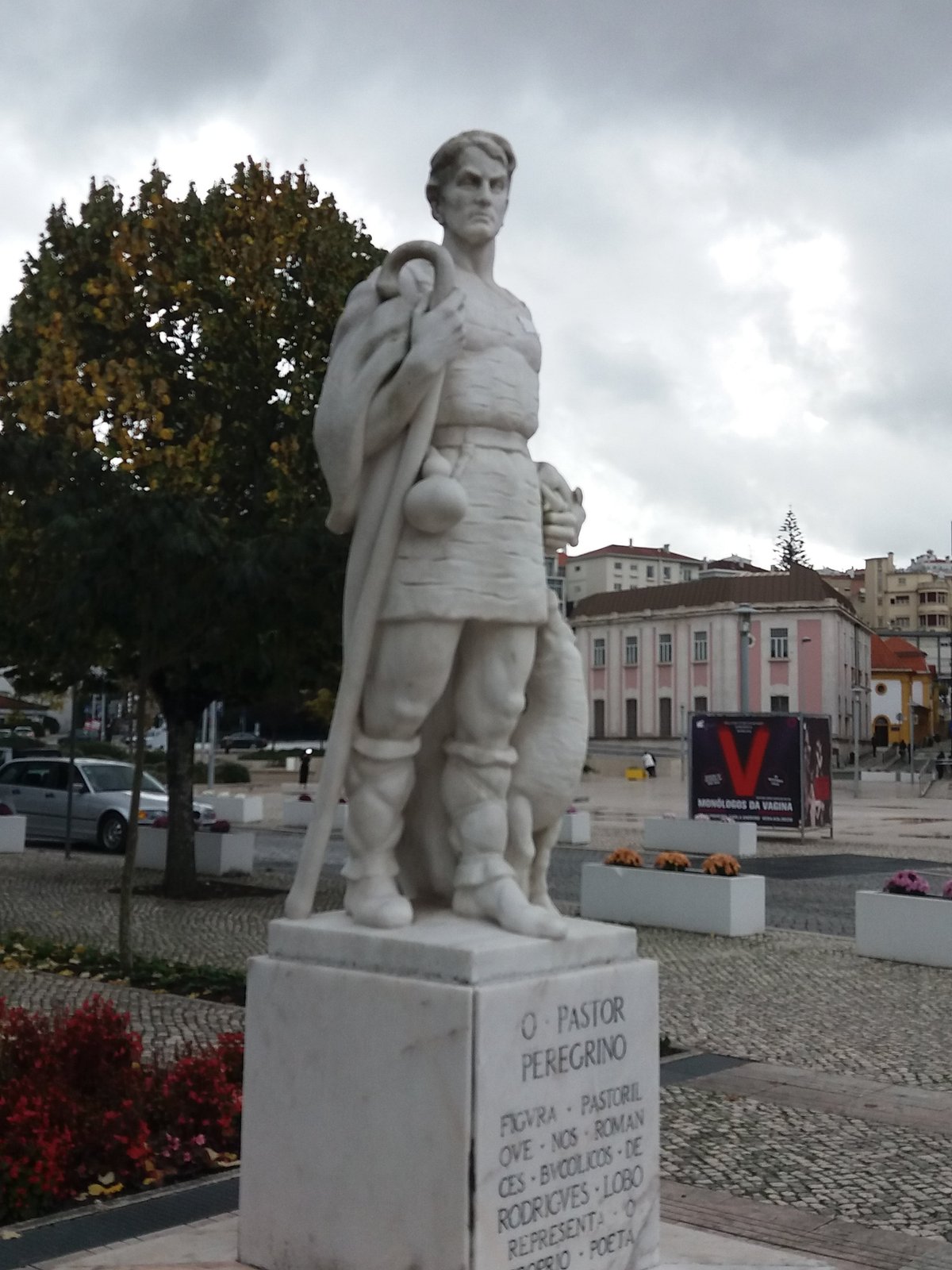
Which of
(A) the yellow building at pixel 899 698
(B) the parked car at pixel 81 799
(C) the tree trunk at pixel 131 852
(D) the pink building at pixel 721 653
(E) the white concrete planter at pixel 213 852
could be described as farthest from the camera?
(A) the yellow building at pixel 899 698

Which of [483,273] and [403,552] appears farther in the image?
[483,273]

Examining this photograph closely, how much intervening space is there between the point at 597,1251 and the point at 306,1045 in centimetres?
100

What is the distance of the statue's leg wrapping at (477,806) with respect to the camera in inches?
169

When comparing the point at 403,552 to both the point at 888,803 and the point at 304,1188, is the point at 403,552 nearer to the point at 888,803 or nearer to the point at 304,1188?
the point at 304,1188

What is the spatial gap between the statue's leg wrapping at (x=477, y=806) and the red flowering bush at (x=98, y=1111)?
1.98 m

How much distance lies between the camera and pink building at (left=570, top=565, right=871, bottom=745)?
67.6 m

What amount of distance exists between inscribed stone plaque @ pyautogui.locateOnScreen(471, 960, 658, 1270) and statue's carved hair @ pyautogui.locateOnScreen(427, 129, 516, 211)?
8.21 feet

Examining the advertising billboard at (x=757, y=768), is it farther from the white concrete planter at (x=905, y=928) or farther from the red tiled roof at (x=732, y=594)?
the red tiled roof at (x=732, y=594)

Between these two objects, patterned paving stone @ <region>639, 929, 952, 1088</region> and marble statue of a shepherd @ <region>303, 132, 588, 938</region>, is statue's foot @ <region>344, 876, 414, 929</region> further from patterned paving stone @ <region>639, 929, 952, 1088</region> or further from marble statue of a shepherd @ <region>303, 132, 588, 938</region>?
patterned paving stone @ <region>639, 929, 952, 1088</region>

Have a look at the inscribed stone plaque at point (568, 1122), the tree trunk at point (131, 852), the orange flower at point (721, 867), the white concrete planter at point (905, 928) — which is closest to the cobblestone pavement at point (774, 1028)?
the white concrete planter at point (905, 928)

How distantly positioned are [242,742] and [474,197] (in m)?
63.4

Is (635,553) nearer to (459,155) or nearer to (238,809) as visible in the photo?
(238,809)

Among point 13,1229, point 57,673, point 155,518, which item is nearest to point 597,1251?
point 13,1229

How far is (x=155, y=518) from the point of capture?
10219mm
